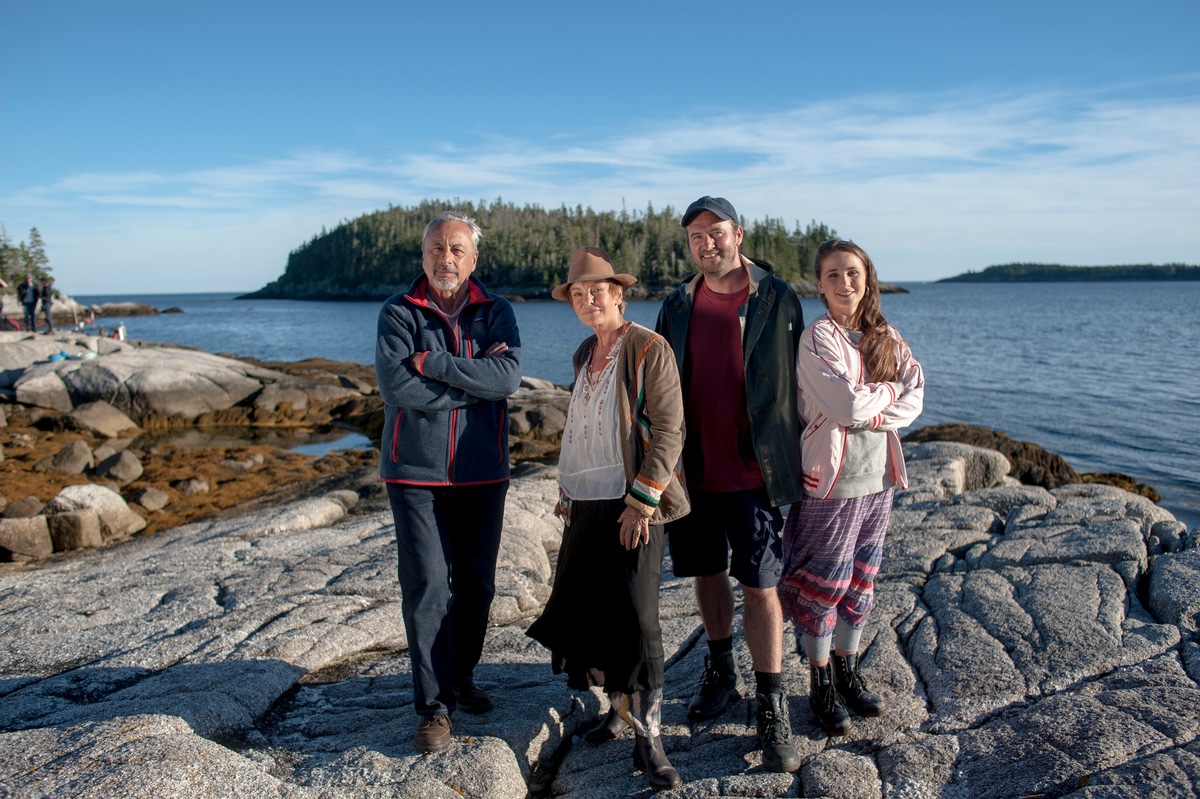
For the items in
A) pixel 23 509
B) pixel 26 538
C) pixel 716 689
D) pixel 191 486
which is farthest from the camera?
pixel 191 486

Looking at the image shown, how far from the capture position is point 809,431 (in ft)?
12.9

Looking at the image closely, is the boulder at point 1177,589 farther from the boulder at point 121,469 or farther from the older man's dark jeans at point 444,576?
the boulder at point 121,469

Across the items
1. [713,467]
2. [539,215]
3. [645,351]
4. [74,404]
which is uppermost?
[539,215]

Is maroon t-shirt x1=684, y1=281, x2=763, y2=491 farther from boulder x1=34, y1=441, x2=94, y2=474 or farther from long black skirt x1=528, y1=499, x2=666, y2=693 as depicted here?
boulder x1=34, y1=441, x2=94, y2=474

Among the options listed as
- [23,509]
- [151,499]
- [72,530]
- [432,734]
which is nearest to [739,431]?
[432,734]

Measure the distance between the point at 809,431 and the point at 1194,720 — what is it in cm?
198

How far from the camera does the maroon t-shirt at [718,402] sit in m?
3.96

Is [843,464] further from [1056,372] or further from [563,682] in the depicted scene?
[1056,372]

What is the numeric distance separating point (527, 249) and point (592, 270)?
105879 millimetres

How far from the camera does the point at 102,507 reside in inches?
399

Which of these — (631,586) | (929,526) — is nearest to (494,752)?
(631,586)

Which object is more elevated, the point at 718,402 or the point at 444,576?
the point at 718,402

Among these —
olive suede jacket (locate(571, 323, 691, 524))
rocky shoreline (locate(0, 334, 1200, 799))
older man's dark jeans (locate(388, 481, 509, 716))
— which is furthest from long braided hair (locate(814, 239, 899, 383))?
older man's dark jeans (locate(388, 481, 509, 716))

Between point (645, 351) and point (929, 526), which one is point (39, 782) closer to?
point (645, 351)
